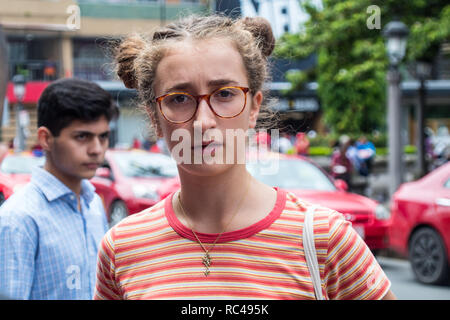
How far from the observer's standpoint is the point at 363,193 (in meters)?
15.5

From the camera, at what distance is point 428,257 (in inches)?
281

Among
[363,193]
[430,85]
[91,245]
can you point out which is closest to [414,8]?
[363,193]

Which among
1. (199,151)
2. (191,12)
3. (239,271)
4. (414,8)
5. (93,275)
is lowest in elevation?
(93,275)

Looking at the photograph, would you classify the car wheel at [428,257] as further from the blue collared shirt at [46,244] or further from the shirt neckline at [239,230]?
the shirt neckline at [239,230]

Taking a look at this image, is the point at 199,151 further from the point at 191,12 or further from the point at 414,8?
the point at 414,8

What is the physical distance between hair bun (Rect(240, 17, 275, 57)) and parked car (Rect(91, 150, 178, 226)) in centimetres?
772

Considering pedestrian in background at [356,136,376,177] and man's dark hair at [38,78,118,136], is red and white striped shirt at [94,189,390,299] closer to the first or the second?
man's dark hair at [38,78,118,136]

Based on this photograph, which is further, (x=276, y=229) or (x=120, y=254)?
(x=120, y=254)

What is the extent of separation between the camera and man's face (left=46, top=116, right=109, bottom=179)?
2473 mm

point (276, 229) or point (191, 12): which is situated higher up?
point (191, 12)

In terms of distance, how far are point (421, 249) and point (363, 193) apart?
8365mm

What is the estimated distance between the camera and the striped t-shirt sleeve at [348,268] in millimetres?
1414

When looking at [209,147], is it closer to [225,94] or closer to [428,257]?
[225,94]

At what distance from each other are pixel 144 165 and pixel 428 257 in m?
4.83
